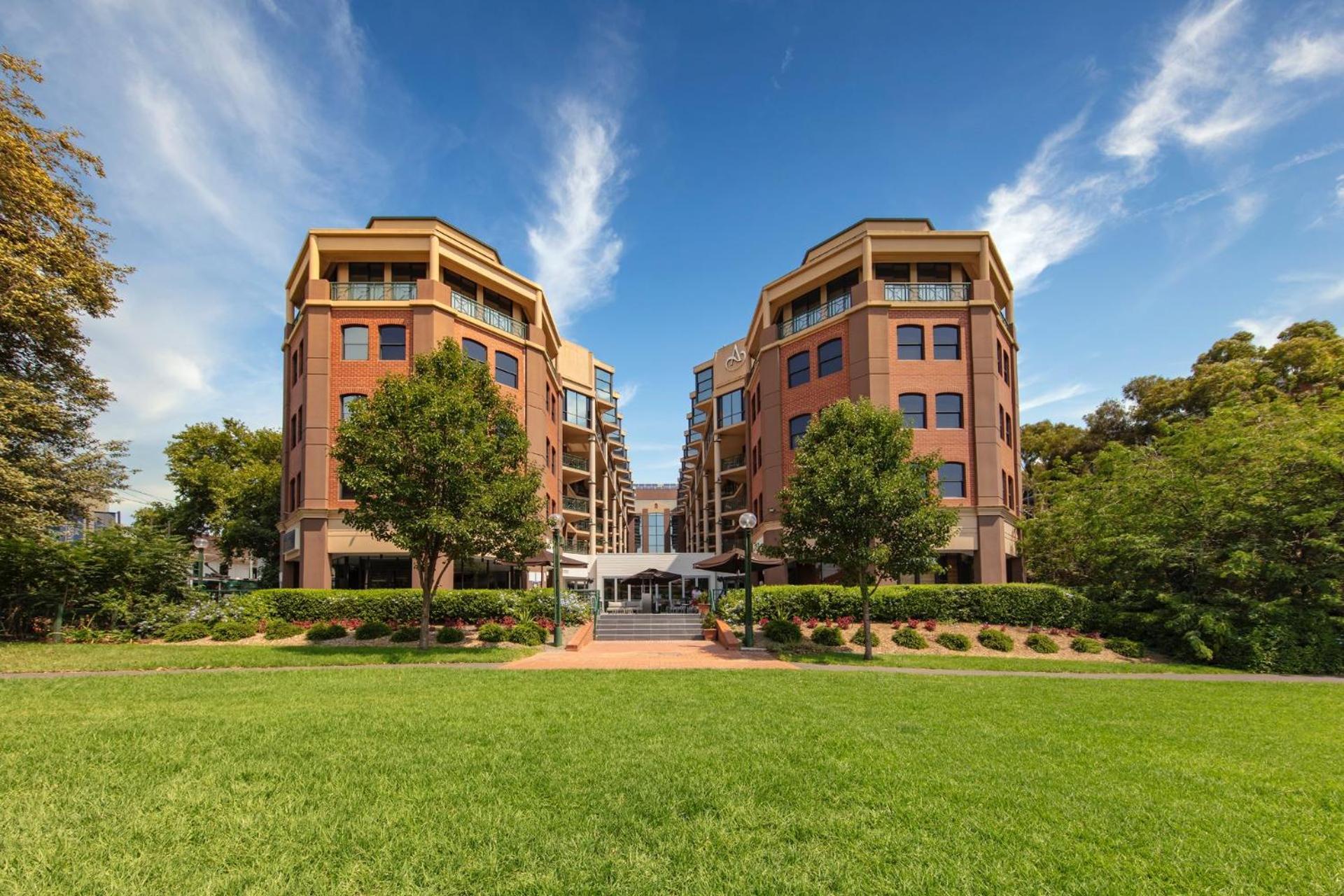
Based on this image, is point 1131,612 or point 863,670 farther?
point 1131,612

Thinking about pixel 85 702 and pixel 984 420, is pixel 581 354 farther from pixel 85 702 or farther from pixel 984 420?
pixel 85 702

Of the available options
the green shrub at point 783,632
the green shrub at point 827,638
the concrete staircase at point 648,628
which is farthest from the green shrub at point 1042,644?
the concrete staircase at point 648,628

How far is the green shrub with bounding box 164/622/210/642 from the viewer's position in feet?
60.4

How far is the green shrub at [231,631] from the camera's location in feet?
61.7

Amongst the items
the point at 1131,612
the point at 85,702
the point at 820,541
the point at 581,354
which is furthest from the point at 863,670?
the point at 581,354

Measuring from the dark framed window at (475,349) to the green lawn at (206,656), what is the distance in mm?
13899

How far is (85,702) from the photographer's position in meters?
9.27

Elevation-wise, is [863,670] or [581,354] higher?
[581,354]

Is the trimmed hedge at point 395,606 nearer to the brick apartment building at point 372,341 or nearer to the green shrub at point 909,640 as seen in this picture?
the brick apartment building at point 372,341

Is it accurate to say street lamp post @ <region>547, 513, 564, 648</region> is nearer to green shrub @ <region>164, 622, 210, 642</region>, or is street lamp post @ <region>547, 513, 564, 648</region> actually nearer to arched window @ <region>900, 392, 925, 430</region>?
green shrub @ <region>164, 622, 210, 642</region>

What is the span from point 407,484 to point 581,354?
30.9 m

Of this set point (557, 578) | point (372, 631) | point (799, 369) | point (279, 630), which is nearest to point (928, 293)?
point (799, 369)

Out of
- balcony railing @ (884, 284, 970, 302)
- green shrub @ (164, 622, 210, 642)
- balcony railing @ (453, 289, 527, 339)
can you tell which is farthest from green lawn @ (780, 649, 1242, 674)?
balcony railing @ (453, 289, 527, 339)

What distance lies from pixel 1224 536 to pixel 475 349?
2724 cm
